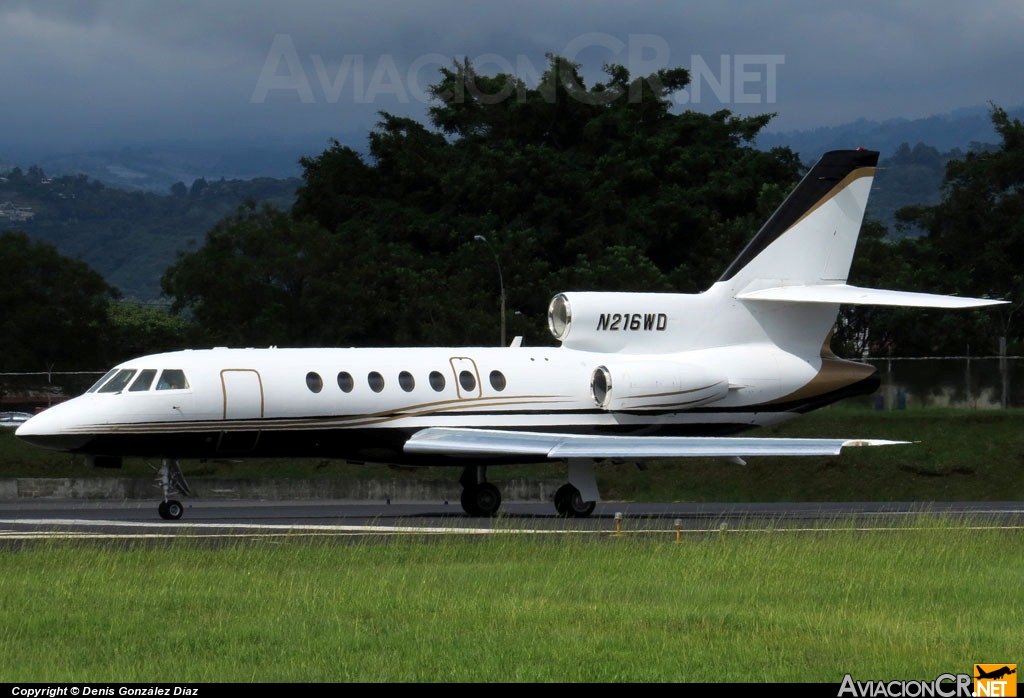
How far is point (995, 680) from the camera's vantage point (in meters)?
10.3

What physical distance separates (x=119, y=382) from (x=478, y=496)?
6884 mm

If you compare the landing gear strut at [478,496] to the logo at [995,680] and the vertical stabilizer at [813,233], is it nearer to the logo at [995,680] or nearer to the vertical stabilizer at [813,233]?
the vertical stabilizer at [813,233]

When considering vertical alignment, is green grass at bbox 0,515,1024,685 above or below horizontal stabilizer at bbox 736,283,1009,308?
below

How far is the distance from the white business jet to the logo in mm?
13532

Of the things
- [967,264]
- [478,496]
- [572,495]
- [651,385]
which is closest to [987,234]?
[967,264]

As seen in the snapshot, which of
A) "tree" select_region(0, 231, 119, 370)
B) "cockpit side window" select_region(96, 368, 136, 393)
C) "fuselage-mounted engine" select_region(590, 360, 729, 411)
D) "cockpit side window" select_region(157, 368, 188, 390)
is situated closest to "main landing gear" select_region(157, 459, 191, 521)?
"cockpit side window" select_region(157, 368, 188, 390)

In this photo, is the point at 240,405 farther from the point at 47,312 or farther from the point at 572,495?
the point at 47,312

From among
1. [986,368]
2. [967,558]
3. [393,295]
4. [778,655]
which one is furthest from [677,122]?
[778,655]

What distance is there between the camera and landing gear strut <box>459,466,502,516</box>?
A: 29266mm

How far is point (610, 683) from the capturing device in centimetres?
1059

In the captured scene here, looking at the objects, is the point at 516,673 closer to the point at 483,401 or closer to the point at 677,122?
the point at 483,401

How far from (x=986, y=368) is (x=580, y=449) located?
821 inches

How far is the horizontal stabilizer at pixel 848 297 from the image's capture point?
28453 mm

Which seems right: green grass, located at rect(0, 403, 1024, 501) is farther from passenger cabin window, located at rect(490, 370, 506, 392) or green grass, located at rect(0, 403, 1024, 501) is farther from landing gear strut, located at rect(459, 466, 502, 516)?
passenger cabin window, located at rect(490, 370, 506, 392)
